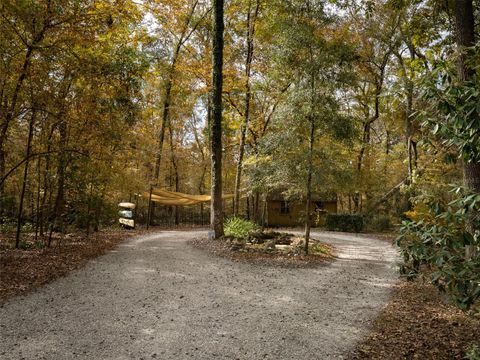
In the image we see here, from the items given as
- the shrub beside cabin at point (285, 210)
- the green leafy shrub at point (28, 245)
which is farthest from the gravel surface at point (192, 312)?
the shrub beside cabin at point (285, 210)

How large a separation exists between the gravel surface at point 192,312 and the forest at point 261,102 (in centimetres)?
146

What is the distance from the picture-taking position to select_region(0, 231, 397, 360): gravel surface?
384 centimetres

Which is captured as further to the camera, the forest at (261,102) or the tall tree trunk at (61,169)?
the tall tree trunk at (61,169)

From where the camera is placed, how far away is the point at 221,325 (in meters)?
4.57

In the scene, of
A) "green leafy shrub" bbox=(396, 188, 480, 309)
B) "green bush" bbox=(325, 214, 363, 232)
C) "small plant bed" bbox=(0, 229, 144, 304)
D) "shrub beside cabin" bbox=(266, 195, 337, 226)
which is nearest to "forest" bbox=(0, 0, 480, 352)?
"green leafy shrub" bbox=(396, 188, 480, 309)

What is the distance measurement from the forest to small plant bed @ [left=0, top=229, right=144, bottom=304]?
436 millimetres

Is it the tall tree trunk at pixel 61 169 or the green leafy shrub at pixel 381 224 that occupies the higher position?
the tall tree trunk at pixel 61 169

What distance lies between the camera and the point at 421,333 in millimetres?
4410

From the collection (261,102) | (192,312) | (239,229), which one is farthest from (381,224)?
(192,312)

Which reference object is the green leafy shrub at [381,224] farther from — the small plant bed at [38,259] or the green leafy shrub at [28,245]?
the green leafy shrub at [28,245]

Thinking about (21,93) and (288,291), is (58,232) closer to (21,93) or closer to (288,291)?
Result: (21,93)

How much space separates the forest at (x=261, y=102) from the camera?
99.5 inches

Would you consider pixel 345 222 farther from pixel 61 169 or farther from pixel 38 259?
pixel 38 259

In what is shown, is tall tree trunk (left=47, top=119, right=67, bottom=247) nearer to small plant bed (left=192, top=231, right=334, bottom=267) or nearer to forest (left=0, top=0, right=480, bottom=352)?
forest (left=0, top=0, right=480, bottom=352)
